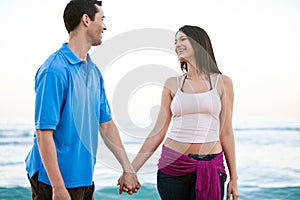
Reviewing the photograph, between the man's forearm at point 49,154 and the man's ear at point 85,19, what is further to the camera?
the man's ear at point 85,19

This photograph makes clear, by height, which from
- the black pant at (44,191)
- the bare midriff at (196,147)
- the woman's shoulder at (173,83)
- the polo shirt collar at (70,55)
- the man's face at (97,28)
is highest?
the man's face at (97,28)

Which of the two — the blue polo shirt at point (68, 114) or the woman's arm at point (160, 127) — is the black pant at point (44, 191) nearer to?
the blue polo shirt at point (68, 114)

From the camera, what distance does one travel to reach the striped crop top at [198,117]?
231cm

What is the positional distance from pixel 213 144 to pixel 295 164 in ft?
25.3

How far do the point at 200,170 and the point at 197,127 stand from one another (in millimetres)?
248

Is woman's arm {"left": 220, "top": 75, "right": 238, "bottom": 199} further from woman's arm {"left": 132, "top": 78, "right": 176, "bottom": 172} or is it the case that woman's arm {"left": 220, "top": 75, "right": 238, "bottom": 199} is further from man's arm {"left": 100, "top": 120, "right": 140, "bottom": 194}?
man's arm {"left": 100, "top": 120, "right": 140, "bottom": 194}

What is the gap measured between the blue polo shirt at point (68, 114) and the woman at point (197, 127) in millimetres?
503

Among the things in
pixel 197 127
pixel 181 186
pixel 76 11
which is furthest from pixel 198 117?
pixel 76 11

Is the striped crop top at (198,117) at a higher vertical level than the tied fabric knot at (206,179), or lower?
higher

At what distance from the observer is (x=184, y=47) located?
243cm

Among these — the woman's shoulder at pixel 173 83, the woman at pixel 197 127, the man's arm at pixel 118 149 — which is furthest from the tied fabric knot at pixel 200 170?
the woman's shoulder at pixel 173 83

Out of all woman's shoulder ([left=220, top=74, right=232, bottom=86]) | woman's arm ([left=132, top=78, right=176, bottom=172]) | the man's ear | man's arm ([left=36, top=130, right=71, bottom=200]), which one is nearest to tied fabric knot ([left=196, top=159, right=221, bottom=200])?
woman's arm ([left=132, top=78, right=176, bottom=172])

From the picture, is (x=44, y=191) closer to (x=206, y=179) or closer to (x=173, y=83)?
(x=206, y=179)

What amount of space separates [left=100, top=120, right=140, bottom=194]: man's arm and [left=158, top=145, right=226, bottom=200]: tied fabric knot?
0.81 ft
